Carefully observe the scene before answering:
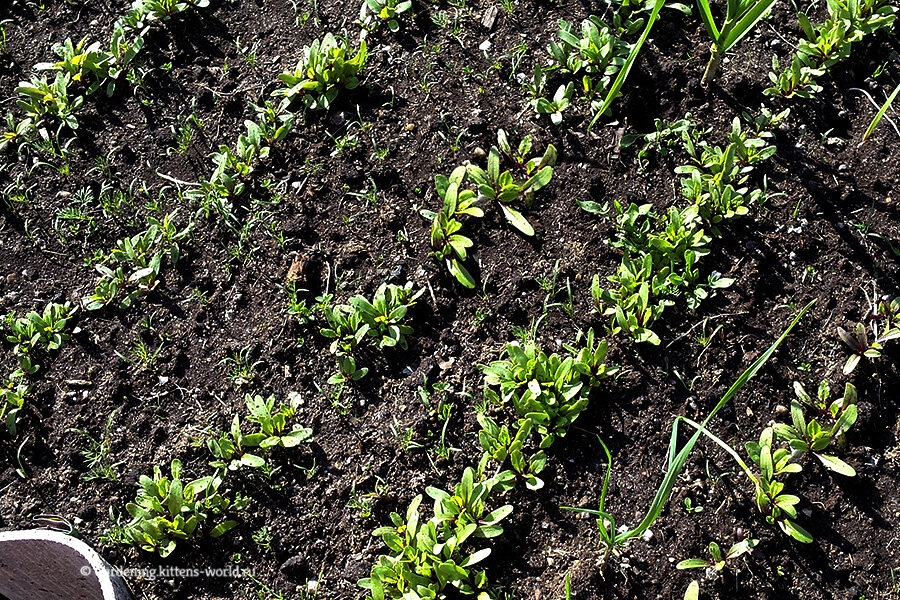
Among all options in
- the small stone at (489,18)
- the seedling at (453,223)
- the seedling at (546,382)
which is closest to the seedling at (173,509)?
the seedling at (546,382)

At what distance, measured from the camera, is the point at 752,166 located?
8.37 feet

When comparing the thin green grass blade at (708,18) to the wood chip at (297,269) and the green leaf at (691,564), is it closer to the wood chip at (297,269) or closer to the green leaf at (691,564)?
the wood chip at (297,269)

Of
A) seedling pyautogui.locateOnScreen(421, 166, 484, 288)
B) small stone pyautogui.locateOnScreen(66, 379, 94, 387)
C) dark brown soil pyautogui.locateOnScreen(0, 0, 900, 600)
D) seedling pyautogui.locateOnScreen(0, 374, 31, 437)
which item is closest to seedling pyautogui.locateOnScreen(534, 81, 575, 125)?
dark brown soil pyautogui.locateOnScreen(0, 0, 900, 600)

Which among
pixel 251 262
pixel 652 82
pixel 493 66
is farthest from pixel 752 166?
pixel 251 262

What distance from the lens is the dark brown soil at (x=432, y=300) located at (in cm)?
214

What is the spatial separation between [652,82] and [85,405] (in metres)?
2.18

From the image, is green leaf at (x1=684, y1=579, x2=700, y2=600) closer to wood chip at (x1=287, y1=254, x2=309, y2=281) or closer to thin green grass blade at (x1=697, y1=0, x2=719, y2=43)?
wood chip at (x1=287, y1=254, x2=309, y2=281)

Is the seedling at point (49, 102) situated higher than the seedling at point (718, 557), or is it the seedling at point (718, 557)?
the seedling at point (49, 102)

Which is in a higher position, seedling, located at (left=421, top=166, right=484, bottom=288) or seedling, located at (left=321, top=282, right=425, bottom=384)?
seedling, located at (left=421, top=166, right=484, bottom=288)

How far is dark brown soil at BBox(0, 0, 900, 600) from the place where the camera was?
214 cm

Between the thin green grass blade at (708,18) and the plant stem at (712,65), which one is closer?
the thin green grass blade at (708,18)

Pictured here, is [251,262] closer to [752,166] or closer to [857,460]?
[752,166]

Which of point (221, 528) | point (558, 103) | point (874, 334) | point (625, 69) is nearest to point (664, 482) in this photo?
point (874, 334)

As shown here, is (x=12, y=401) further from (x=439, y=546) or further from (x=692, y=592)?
(x=692, y=592)
